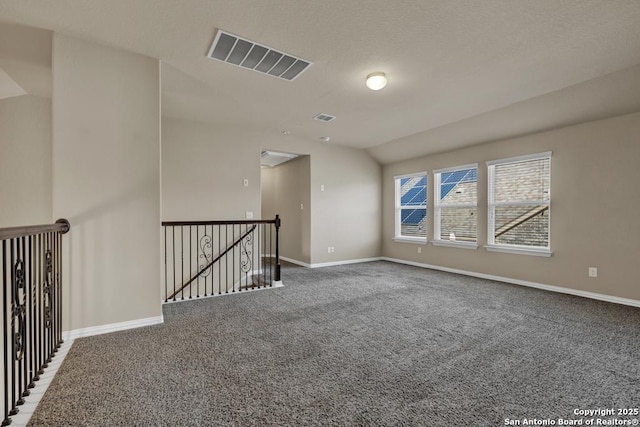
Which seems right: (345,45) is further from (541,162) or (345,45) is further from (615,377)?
(541,162)

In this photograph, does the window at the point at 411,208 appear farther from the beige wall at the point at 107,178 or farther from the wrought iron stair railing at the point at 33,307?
the wrought iron stair railing at the point at 33,307

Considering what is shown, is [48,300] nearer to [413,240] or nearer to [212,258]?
[212,258]

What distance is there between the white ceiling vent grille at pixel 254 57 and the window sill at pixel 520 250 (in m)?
4.27

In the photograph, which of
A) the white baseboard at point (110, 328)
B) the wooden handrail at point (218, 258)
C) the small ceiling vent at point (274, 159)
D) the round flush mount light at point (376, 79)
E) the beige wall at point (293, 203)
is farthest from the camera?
the small ceiling vent at point (274, 159)

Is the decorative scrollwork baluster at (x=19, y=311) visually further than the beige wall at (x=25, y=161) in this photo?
No

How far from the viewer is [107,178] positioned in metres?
2.78

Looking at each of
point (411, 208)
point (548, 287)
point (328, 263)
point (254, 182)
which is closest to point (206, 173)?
point (254, 182)

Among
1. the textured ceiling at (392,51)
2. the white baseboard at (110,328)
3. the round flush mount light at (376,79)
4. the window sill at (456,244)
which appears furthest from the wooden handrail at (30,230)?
→ the window sill at (456,244)

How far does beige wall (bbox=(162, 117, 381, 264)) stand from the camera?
4.74m

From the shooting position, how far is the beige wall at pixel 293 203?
20.9ft

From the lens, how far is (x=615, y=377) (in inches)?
79.2

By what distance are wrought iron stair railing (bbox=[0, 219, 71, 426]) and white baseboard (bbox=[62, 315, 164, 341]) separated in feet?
0.38

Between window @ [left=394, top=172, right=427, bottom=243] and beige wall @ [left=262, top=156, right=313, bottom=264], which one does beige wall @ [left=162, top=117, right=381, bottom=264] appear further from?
window @ [left=394, top=172, right=427, bottom=243]

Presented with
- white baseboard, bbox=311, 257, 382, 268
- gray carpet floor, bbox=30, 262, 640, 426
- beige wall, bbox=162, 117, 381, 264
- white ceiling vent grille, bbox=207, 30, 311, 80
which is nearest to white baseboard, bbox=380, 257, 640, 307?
gray carpet floor, bbox=30, 262, 640, 426
